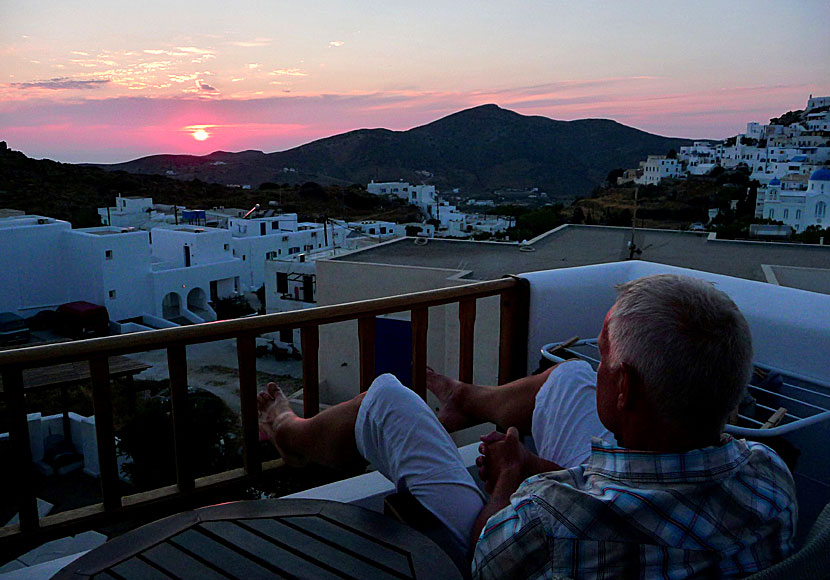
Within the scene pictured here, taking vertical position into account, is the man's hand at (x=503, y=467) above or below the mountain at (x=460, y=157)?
below

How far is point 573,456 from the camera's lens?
5.51 ft

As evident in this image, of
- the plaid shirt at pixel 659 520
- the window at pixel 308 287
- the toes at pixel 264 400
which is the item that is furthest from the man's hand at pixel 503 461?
the window at pixel 308 287

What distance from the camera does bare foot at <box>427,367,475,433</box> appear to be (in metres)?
2.35

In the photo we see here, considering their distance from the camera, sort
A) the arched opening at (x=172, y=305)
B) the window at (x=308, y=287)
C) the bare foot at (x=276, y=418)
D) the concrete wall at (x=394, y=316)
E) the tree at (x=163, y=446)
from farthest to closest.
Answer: the arched opening at (x=172, y=305)
the window at (x=308, y=287)
the tree at (x=163, y=446)
the concrete wall at (x=394, y=316)
the bare foot at (x=276, y=418)

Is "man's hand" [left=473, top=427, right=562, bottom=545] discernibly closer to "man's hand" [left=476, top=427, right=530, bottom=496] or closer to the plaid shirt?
"man's hand" [left=476, top=427, right=530, bottom=496]

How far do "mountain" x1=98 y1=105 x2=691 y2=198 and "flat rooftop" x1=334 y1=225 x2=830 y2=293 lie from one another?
4110 centimetres

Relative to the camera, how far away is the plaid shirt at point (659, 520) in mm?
914

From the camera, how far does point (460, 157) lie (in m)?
64.6

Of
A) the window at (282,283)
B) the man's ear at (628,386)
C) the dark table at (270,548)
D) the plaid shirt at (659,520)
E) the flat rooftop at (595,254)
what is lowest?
the window at (282,283)

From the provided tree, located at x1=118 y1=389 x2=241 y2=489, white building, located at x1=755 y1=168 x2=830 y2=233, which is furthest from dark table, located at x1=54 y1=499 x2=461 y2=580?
white building, located at x1=755 y1=168 x2=830 y2=233

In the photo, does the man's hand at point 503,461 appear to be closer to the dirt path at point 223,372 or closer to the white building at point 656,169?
the dirt path at point 223,372

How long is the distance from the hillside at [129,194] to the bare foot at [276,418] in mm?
37051

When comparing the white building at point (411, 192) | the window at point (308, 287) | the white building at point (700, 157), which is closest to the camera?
the window at point (308, 287)

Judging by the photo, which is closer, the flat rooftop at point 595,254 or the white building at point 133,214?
the flat rooftop at point 595,254
